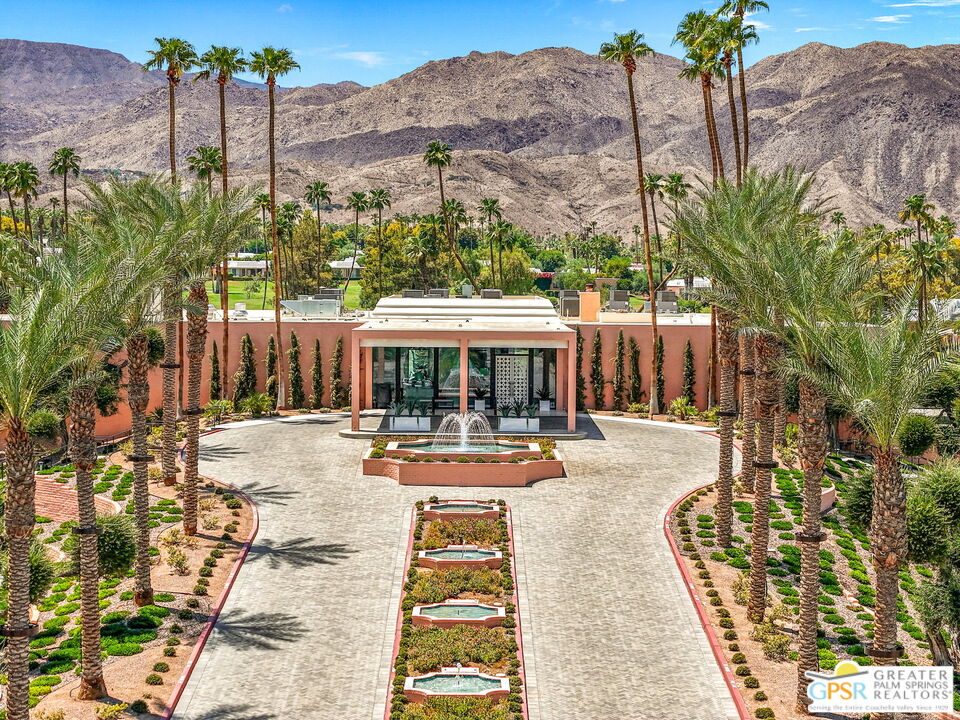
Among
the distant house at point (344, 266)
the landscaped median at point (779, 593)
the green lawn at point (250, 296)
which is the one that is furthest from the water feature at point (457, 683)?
the distant house at point (344, 266)

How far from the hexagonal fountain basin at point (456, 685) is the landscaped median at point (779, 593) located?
4353 millimetres

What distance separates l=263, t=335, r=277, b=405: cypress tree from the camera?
143ft

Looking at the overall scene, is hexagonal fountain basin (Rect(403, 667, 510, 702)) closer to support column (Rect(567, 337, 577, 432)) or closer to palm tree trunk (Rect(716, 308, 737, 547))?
palm tree trunk (Rect(716, 308, 737, 547))

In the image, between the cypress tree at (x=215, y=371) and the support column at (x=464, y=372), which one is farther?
the cypress tree at (x=215, y=371)

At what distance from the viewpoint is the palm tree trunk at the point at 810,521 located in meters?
18.3

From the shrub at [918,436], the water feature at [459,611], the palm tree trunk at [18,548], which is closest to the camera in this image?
the palm tree trunk at [18,548]

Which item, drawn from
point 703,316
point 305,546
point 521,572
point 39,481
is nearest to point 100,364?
point 305,546

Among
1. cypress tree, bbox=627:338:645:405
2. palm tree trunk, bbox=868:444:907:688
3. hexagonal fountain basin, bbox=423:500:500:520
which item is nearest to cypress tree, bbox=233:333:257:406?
cypress tree, bbox=627:338:645:405

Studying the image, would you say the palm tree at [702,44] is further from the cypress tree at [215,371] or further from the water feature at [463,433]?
the cypress tree at [215,371]

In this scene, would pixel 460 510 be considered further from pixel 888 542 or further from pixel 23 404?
pixel 23 404

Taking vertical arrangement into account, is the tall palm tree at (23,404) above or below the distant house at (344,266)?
below

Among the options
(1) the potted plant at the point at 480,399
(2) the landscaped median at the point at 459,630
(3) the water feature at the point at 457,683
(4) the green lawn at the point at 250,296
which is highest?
(4) the green lawn at the point at 250,296

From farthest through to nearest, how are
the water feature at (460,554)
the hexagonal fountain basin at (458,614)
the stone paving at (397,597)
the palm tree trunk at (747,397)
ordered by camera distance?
the palm tree trunk at (747,397) < the water feature at (460,554) < the hexagonal fountain basin at (458,614) < the stone paving at (397,597)

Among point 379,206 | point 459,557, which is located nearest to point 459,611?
point 459,557
